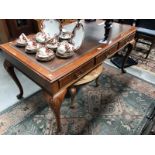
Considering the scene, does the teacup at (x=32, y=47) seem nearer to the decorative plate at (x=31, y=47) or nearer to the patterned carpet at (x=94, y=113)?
the decorative plate at (x=31, y=47)

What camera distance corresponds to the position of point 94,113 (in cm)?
179

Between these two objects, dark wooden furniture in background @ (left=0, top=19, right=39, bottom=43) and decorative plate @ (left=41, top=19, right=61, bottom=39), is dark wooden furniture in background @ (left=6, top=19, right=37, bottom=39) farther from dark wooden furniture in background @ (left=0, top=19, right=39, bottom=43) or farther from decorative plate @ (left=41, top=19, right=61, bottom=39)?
decorative plate @ (left=41, top=19, right=61, bottom=39)

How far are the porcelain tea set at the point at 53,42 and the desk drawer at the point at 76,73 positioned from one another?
14 cm

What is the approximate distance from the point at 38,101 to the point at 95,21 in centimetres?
128

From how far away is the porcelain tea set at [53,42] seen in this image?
4.13 ft

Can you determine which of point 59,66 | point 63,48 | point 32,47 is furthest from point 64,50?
point 32,47

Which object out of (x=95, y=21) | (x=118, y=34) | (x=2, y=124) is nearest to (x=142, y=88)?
(x=118, y=34)

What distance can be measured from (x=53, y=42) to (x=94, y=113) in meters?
0.93

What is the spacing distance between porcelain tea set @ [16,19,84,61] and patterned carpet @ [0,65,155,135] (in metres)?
0.77

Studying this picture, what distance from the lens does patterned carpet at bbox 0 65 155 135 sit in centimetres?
162

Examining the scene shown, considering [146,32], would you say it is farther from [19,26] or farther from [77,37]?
[19,26]

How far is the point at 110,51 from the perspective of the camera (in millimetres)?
1603

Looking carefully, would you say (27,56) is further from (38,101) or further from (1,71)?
(1,71)

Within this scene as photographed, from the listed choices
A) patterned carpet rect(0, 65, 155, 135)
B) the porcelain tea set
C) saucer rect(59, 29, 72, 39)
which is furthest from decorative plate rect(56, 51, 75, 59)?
patterned carpet rect(0, 65, 155, 135)
